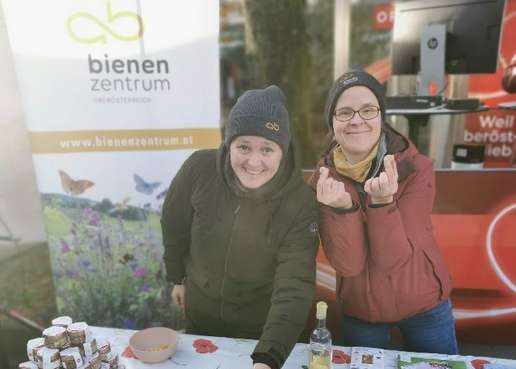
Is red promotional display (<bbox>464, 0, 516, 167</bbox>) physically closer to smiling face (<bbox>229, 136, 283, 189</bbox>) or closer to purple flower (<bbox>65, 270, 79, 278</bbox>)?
smiling face (<bbox>229, 136, 283, 189</bbox>)

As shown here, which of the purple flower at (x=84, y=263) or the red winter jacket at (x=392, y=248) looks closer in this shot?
the red winter jacket at (x=392, y=248)

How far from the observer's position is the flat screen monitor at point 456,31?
2.45m

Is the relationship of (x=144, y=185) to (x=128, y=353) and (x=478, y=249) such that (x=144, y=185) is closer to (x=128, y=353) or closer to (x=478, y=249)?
(x=128, y=353)

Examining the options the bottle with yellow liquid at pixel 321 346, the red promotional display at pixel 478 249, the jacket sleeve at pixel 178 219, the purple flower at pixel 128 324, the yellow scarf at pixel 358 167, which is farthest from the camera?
the purple flower at pixel 128 324

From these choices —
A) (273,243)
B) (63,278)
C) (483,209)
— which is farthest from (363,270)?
(63,278)

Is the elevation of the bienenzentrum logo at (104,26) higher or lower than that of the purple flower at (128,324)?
higher

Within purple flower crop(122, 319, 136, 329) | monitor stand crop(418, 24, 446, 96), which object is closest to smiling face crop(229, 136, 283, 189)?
purple flower crop(122, 319, 136, 329)

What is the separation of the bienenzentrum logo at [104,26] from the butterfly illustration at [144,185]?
2.12 ft

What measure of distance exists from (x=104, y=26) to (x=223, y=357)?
1.48m

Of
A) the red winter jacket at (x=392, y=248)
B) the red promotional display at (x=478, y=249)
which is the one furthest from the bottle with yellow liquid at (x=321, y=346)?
the red promotional display at (x=478, y=249)

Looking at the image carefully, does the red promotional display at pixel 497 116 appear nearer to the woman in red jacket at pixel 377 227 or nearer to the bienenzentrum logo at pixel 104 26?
the woman in red jacket at pixel 377 227

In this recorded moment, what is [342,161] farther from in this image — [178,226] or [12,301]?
[12,301]

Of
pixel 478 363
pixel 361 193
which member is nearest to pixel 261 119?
pixel 361 193

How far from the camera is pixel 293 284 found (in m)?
1.43
